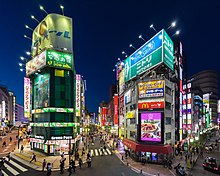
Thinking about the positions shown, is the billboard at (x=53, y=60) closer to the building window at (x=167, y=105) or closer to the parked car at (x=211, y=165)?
the building window at (x=167, y=105)

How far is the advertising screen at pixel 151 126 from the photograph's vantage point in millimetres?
30167

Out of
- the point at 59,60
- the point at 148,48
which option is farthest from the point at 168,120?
the point at 59,60

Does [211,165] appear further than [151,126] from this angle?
No

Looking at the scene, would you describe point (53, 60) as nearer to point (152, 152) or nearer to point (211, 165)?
point (152, 152)

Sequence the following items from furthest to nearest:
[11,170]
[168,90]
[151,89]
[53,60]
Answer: [53,60] → [168,90] → [151,89] → [11,170]

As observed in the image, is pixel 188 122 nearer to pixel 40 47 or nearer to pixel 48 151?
pixel 48 151

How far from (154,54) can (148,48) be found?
7.66ft

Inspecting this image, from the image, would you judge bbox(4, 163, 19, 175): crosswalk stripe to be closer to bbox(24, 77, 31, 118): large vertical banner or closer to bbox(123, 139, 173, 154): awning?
bbox(123, 139, 173, 154): awning

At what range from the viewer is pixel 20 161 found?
3055cm

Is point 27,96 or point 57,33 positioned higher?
point 57,33

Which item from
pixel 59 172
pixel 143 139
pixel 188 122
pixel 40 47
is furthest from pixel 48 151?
pixel 188 122

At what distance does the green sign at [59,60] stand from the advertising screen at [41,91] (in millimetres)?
3041

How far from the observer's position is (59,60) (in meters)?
38.4

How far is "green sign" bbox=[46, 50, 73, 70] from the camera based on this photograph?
37.3m
